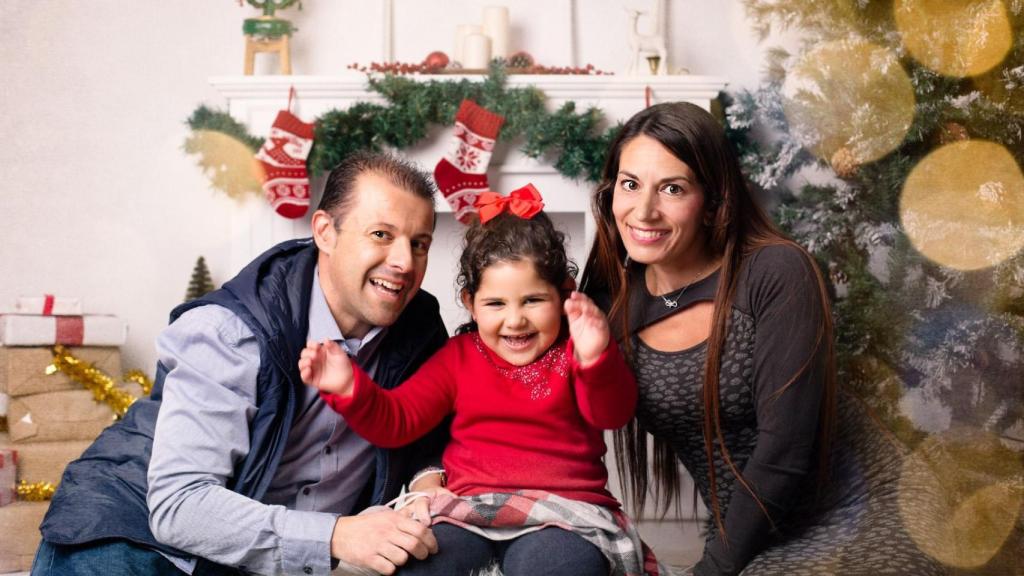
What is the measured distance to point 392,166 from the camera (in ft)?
6.16

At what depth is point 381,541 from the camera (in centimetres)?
158

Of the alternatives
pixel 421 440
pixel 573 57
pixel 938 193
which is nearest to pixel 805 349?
pixel 421 440

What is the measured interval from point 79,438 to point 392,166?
6.07 ft

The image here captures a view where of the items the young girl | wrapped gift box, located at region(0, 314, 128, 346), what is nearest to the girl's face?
the young girl

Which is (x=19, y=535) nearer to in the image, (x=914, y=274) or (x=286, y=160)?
(x=286, y=160)

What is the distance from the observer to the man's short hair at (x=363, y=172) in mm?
1847

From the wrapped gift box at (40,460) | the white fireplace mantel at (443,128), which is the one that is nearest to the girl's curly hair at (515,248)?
the white fireplace mantel at (443,128)

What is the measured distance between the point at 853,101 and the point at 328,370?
6.08 feet

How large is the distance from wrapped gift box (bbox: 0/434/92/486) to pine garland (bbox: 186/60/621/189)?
1.09 m

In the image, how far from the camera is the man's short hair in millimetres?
1847

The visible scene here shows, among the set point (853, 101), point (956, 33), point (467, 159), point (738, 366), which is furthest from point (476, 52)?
point (738, 366)

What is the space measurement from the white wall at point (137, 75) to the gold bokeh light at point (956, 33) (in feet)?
3.38

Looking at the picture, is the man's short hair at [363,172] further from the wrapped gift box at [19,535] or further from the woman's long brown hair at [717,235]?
the wrapped gift box at [19,535]

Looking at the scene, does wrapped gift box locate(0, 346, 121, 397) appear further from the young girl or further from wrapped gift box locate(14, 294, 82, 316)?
the young girl
